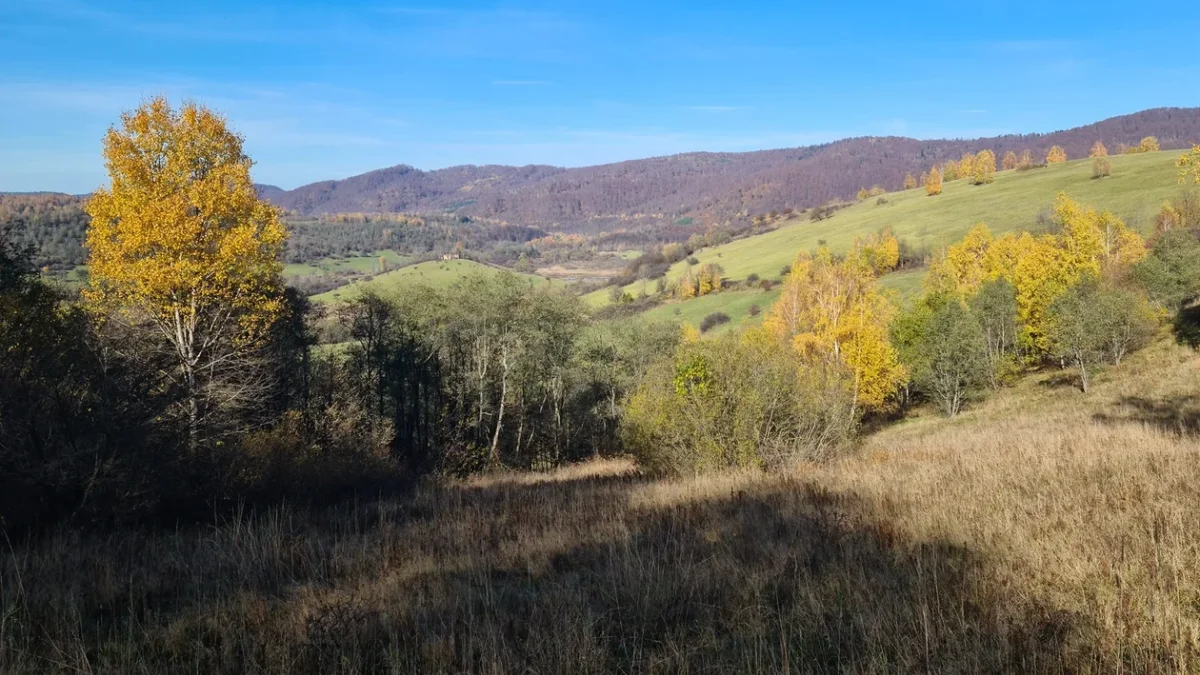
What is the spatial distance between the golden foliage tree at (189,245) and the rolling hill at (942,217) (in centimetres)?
6220

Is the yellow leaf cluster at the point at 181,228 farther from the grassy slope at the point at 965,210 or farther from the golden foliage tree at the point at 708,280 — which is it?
the golden foliage tree at the point at 708,280

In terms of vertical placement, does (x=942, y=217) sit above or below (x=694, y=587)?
above

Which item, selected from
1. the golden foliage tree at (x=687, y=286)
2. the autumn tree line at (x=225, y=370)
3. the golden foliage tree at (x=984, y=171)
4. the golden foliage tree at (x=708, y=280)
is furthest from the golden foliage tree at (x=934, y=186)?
the autumn tree line at (x=225, y=370)

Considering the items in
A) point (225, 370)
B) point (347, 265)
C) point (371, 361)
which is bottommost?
point (371, 361)

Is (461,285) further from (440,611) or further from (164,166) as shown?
(440,611)

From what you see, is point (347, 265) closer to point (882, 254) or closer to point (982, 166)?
point (882, 254)

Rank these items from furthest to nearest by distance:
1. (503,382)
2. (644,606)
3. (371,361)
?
(503,382) < (371,361) < (644,606)

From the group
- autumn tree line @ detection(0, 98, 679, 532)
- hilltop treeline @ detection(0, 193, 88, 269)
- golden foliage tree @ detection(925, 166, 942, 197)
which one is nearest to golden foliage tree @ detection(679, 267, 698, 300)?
autumn tree line @ detection(0, 98, 679, 532)

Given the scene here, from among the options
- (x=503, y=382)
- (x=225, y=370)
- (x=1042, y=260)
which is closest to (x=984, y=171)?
(x=1042, y=260)

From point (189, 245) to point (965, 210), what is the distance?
376 feet

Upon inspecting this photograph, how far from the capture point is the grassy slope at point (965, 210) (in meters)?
85.8

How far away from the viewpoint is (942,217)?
10519 cm

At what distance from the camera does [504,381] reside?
117 ft

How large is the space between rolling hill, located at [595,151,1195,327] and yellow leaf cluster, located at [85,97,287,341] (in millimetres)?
62294
